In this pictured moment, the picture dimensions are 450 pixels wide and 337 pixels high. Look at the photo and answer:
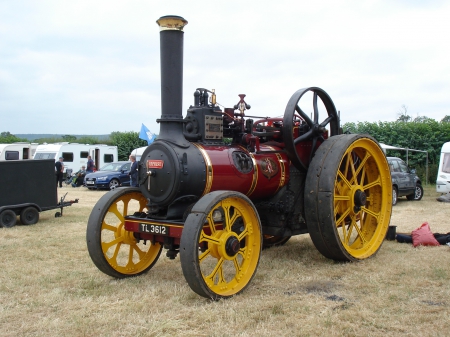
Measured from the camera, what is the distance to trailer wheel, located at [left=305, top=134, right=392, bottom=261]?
5.30 m

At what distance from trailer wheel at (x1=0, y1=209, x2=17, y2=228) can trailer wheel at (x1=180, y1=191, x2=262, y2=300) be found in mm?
5594

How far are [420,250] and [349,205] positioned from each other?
1383 mm

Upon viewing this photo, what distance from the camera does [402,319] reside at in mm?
3754

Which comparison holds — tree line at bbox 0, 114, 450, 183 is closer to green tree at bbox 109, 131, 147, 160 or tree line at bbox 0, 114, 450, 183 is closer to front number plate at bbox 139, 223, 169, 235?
green tree at bbox 109, 131, 147, 160

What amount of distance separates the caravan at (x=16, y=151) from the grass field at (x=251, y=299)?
53.7ft

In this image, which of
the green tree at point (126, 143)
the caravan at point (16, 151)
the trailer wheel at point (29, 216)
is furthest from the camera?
the green tree at point (126, 143)

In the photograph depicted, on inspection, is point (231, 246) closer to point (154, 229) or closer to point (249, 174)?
point (154, 229)

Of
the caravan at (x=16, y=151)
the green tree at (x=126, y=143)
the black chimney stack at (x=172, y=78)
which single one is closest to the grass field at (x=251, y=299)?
the black chimney stack at (x=172, y=78)

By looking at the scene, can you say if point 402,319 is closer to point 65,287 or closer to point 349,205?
point 349,205

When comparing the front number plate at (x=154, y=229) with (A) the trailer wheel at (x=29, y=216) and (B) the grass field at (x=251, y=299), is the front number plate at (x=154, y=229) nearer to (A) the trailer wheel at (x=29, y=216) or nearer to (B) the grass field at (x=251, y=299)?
(B) the grass field at (x=251, y=299)

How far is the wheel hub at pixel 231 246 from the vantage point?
14.2 feet

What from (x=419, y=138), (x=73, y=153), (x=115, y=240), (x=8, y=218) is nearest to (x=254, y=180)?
(x=115, y=240)

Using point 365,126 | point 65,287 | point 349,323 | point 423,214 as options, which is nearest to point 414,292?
point 349,323

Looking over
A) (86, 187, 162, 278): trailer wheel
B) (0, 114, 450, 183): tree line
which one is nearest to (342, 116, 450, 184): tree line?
(0, 114, 450, 183): tree line
